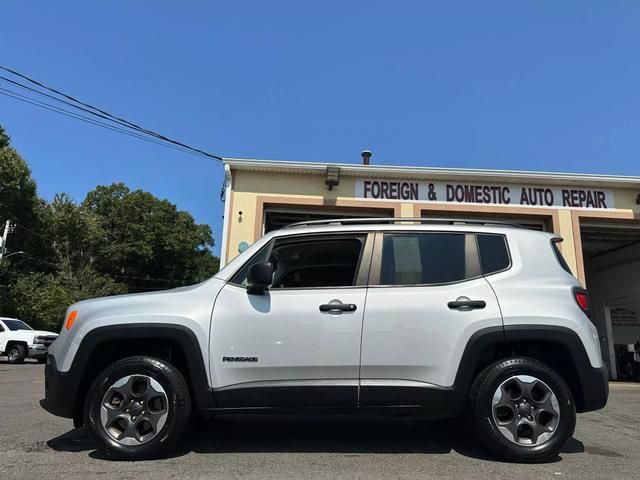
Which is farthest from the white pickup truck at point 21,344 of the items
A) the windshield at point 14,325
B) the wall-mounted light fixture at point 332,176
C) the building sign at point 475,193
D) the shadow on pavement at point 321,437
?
the shadow on pavement at point 321,437

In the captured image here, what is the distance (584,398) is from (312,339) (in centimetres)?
228

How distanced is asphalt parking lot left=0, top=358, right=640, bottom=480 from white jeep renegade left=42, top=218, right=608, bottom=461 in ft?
0.90

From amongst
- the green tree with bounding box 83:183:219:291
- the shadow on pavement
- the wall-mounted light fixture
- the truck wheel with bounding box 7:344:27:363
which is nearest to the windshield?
the truck wheel with bounding box 7:344:27:363

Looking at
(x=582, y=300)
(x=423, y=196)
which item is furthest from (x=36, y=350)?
(x=582, y=300)

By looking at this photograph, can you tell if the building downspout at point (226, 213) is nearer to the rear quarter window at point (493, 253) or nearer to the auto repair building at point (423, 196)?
the auto repair building at point (423, 196)

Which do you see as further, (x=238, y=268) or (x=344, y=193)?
(x=344, y=193)

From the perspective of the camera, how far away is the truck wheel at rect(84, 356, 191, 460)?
4066 mm

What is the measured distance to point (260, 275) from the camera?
420 centimetres

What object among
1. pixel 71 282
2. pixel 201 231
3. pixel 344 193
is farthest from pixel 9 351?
pixel 201 231

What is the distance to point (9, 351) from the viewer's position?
19.0 metres

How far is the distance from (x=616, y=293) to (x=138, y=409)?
20094mm

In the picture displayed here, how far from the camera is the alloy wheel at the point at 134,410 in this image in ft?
13.4

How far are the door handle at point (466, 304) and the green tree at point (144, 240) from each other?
45001mm

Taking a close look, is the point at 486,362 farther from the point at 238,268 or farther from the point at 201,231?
the point at 201,231
